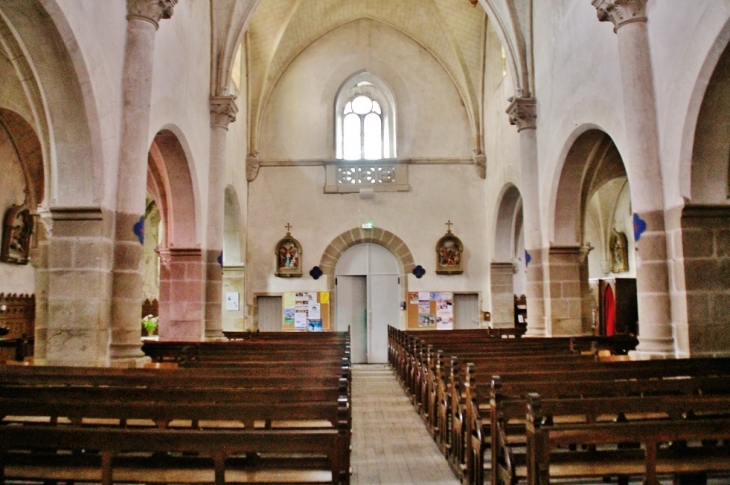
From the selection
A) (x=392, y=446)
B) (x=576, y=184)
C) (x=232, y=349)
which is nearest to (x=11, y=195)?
(x=232, y=349)

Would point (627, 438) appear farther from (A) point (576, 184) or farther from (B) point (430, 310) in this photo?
(B) point (430, 310)

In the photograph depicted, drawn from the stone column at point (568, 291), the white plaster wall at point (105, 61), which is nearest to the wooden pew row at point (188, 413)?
the white plaster wall at point (105, 61)

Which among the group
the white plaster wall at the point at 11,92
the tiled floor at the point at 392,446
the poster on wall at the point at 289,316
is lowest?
the tiled floor at the point at 392,446

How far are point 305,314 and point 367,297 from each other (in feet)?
5.92

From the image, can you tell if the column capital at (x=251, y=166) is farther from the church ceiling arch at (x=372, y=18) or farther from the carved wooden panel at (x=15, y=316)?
the carved wooden panel at (x=15, y=316)

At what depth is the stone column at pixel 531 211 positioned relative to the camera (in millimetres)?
11500

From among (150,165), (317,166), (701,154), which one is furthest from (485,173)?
(701,154)

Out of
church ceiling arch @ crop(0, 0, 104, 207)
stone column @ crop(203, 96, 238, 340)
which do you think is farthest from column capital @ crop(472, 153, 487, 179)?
church ceiling arch @ crop(0, 0, 104, 207)

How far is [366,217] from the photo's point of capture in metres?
17.1

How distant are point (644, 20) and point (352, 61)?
434 inches

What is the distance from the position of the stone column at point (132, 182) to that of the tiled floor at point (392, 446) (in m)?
2.98

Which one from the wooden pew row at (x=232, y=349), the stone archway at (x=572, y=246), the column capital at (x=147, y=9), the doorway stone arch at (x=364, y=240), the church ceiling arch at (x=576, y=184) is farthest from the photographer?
the doorway stone arch at (x=364, y=240)

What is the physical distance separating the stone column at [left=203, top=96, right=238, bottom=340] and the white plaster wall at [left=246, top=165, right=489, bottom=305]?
499 centimetres

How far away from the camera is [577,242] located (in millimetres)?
11227
